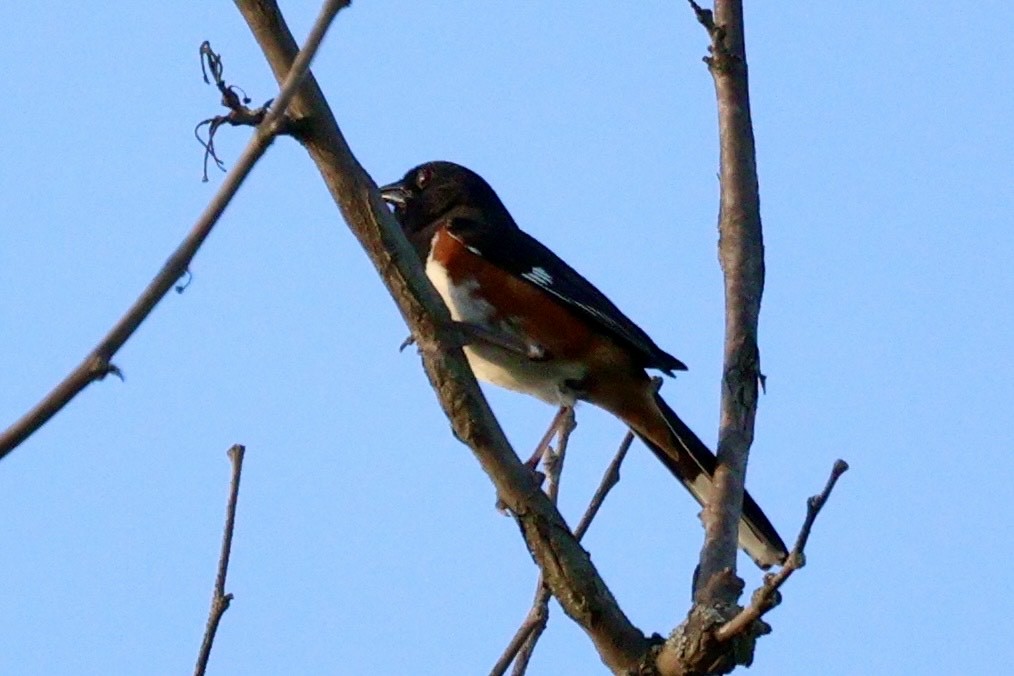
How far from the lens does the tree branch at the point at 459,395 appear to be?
2.87m

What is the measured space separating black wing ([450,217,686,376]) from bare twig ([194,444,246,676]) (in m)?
2.31

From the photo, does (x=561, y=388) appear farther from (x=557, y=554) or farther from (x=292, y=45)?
(x=292, y=45)

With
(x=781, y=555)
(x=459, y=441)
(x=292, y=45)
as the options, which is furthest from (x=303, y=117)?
(x=781, y=555)

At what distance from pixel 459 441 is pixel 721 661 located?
2.31 feet

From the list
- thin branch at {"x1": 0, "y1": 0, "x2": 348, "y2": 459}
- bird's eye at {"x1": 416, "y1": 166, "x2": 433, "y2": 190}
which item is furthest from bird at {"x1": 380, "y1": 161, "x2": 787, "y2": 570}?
thin branch at {"x1": 0, "y1": 0, "x2": 348, "y2": 459}

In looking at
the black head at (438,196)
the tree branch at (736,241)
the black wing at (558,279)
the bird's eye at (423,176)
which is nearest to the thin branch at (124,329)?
the tree branch at (736,241)

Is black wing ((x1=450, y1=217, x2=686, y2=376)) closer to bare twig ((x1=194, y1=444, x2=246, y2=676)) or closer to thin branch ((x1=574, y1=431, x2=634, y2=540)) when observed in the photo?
thin branch ((x1=574, y1=431, x2=634, y2=540))

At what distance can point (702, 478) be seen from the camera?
15.7 feet

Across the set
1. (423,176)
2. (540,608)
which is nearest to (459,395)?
(540,608)

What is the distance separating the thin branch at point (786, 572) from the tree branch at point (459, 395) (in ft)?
1.39

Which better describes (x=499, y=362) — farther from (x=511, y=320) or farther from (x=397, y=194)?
(x=397, y=194)

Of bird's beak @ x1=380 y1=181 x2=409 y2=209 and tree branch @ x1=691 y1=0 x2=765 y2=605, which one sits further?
bird's beak @ x1=380 y1=181 x2=409 y2=209

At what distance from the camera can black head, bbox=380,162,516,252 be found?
5748 mm

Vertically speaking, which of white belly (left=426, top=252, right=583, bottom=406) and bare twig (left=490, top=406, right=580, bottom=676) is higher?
white belly (left=426, top=252, right=583, bottom=406)
